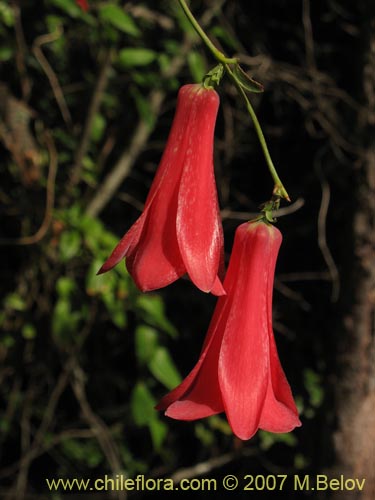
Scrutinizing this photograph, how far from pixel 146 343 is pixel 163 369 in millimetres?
75

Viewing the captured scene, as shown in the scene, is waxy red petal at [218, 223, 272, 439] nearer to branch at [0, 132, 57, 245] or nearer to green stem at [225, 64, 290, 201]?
green stem at [225, 64, 290, 201]

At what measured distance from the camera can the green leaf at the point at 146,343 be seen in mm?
1769

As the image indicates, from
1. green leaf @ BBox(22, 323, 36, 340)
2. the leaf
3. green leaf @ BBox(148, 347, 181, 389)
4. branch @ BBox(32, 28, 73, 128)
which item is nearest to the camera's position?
the leaf

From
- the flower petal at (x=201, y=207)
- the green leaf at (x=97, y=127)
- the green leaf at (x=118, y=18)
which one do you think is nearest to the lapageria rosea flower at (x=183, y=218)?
the flower petal at (x=201, y=207)

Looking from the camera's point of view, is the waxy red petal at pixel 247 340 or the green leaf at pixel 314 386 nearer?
the waxy red petal at pixel 247 340

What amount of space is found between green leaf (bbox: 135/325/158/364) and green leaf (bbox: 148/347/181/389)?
0.01 metres

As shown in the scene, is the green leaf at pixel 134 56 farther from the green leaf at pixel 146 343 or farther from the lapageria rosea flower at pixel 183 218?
the lapageria rosea flower at pixel 183 218

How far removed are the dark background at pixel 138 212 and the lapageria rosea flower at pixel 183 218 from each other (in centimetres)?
85

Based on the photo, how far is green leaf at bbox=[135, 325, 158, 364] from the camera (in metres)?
1.77

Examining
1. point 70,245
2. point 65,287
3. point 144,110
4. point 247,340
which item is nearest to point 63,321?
point 65,287

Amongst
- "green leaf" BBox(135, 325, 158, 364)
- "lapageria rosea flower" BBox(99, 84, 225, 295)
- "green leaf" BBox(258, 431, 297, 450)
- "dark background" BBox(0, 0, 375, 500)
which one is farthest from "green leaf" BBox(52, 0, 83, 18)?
"green leaf" BBox(258, 431, 297, 450)

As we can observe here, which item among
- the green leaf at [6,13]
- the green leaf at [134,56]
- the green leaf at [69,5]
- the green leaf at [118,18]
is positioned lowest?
the green leaf at [134,56]

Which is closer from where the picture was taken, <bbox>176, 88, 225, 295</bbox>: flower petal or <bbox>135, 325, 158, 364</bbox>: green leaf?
<bbox>176, 88, 225, 295</bbox>: flower petal

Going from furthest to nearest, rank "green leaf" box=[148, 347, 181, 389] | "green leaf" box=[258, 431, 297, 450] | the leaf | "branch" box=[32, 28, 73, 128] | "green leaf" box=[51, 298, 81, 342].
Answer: "green leaf" box=[258, 431, 297, 450] → "branch" box=[32, 28, 73, 128] → "green leaf" box=[51, 298, 81, 342] → "green leaf" box=[148, 347, 181, 389] → the leaf
